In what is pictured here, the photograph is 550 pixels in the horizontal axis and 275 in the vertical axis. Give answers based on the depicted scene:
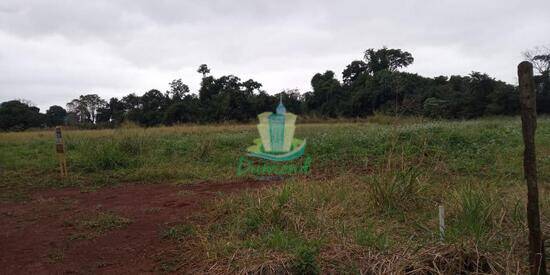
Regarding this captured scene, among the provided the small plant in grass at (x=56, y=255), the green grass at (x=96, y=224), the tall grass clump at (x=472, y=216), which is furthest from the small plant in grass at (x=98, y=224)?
the tall grass clump at (x=472, y=216)

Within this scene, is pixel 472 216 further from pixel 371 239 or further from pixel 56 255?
pixel 56 255

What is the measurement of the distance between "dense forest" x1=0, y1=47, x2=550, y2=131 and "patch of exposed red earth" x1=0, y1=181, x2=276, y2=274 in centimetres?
1613

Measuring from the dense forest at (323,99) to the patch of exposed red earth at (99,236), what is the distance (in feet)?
52.9

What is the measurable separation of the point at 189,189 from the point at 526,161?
4.23 m

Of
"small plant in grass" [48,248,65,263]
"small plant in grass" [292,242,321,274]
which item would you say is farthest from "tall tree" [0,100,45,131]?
"small plant in grass" [292,242,321,274]

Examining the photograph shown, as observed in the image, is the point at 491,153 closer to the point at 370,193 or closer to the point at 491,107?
the point at 370,193

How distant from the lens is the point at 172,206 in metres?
4.19

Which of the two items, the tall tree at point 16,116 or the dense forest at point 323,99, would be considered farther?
the tall tree at point 16,116

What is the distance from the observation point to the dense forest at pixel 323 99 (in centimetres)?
2395

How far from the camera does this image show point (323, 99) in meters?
36.8

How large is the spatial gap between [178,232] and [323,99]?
34345 mm

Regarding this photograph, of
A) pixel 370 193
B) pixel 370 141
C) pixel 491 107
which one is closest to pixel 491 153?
pixel 370 141

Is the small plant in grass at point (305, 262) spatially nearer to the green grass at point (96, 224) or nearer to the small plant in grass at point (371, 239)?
the small plant in grass at point (371, 239)
